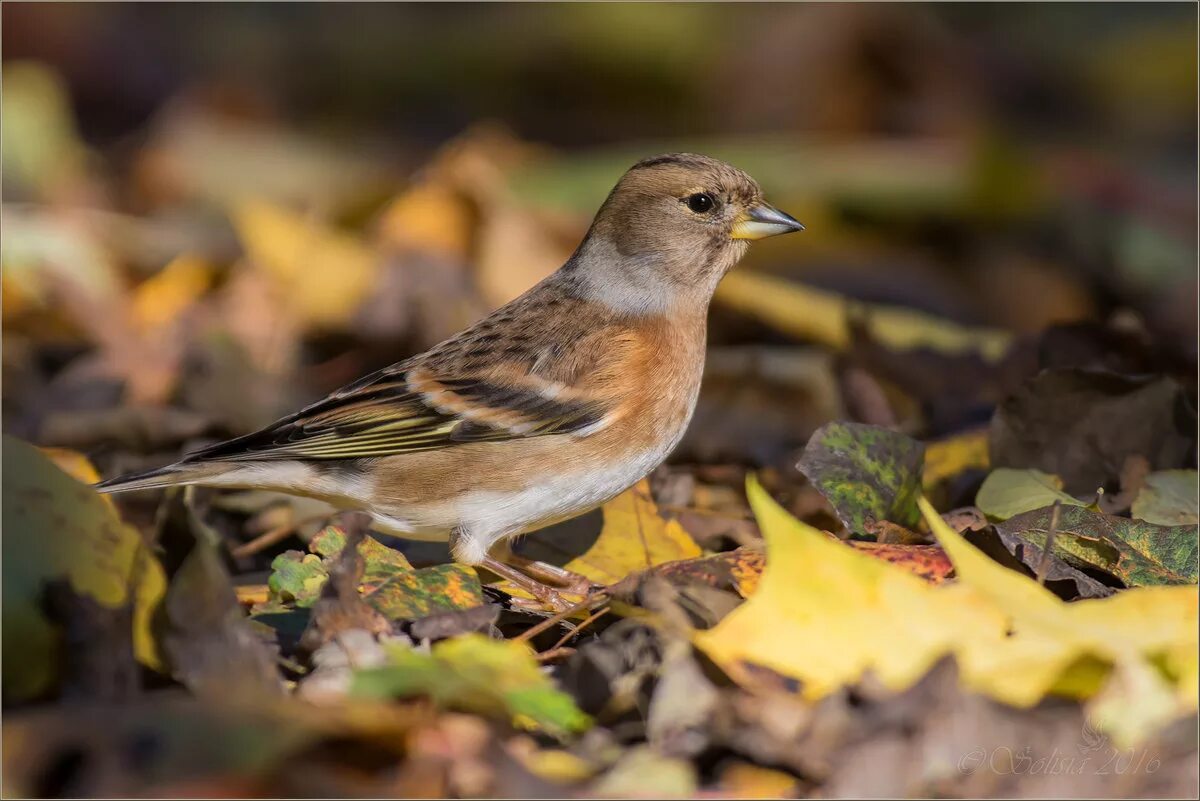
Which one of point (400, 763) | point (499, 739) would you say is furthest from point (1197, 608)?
point (400, 763)

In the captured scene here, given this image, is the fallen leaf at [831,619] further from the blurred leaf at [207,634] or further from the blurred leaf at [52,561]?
the blurred leaf at [52,561]

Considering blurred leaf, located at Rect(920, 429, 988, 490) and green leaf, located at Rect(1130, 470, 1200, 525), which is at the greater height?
green leaf, located at Rect(1130, 470, 1200, 525)

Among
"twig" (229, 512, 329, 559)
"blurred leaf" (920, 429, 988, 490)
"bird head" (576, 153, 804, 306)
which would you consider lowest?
"twig" (229, 512, 329, 559)

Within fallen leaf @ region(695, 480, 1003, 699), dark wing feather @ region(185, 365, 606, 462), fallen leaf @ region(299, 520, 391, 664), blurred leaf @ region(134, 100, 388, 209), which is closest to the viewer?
fallen leaf @ region(695, 480, 1003, 699)

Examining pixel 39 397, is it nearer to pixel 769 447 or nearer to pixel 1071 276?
pixel 769 447

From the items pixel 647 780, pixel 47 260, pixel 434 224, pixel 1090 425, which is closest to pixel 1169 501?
pixel 1090 425

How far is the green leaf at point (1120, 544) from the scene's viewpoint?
9.74ft

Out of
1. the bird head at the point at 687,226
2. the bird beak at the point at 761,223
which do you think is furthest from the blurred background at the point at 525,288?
the bird beak at the point at 761,223

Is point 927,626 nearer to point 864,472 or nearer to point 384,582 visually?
point 864,472

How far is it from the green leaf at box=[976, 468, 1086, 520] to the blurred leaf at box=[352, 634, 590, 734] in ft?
4.47

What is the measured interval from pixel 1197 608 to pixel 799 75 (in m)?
7.50

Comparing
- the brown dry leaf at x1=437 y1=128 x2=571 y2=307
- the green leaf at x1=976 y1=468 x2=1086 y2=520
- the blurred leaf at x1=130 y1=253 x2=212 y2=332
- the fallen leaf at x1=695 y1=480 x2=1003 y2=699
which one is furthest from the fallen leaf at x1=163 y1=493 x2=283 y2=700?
the blurred leaf at x1=130 y1=253 x2=212 y2=332

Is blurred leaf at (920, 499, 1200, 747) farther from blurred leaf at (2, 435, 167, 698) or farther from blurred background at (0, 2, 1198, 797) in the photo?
blurred leaf at (2, 435, 167, 698)

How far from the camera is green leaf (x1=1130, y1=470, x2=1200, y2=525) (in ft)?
11.0
